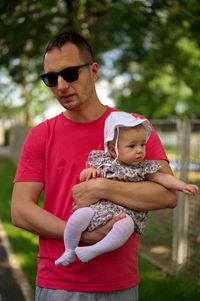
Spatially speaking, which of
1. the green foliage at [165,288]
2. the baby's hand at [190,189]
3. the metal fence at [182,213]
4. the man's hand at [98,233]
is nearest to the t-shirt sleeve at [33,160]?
the man's hand at [98,233]

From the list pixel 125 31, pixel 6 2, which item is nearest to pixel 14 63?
pixel 125 31

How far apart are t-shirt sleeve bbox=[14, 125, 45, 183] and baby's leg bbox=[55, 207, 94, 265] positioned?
349mm

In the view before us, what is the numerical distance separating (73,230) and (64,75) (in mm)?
791

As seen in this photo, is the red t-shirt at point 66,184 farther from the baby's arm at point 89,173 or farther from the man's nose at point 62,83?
the man's nose at point 62,83

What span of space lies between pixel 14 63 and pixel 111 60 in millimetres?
4562

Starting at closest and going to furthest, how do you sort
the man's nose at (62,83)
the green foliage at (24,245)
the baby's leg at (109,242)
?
the baby's leg at (109,242)
the man's nose at (62,83)
the green foliage at (24,245)

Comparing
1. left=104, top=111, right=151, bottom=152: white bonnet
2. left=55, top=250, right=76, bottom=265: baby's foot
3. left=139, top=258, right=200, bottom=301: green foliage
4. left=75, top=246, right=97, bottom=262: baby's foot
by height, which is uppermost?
left=104, top=111, right=151, bottom=152: white bonnet

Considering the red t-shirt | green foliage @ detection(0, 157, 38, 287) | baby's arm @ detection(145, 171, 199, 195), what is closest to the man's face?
the red t-shirt

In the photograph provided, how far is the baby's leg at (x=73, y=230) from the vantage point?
2.51 m

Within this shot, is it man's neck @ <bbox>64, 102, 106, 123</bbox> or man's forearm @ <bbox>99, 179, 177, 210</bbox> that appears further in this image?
man's neck @ <bbox>64, 102, 106, 123</bbox>

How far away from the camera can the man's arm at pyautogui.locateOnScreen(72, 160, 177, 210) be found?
2598 mm

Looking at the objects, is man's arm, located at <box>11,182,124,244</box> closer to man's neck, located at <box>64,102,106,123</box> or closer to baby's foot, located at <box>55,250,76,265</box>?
baby's foot, located at <box>55,250,76,265</box>

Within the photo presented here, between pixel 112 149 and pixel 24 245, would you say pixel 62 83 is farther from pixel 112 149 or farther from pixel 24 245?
pixel 24 245

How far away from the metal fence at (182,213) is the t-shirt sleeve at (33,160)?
3716mm
